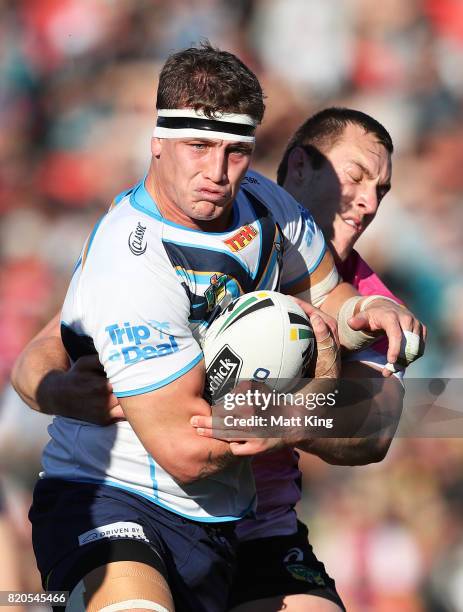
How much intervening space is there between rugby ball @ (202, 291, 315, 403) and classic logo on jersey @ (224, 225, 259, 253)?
22 centimetres

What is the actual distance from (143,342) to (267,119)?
383 centimetres

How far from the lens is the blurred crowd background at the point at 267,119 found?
20.3 feet

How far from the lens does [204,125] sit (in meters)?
3.10

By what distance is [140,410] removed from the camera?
9.42 feet

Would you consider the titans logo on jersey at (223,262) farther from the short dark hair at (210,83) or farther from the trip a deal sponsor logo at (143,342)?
the short dark hair at (210,83)

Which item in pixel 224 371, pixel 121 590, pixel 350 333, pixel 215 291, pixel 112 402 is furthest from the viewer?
pixel 350 333

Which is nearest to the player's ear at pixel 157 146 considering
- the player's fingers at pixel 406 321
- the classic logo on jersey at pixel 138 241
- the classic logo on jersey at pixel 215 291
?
the classic logo on jersey at pixel 138 241

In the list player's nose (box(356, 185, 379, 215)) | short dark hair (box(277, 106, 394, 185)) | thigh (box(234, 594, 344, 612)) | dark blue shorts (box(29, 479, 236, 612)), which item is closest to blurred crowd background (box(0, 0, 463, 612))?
short dark hair (box(277, 106, 394, 185))

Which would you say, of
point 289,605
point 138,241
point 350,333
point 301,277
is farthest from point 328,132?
point 289,605

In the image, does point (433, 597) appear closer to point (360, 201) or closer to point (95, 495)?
point (360, 201)

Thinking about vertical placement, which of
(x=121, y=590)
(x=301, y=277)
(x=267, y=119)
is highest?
(x=301, y=277)

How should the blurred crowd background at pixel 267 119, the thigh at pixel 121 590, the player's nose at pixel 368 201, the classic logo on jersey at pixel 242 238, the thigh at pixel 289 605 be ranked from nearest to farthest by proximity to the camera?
1. the thigh at pixel 121 590
2. the classic logo on jersey at pixel 242 238
3. the thigh at pixel 289 605
4. the player's nose at pixel 368 201
5. the blurred crowd background at pixel 267 119

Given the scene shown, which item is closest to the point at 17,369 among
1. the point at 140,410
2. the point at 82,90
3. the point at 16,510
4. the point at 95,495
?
the point at 95,495

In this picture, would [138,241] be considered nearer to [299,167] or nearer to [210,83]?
[210,83]
